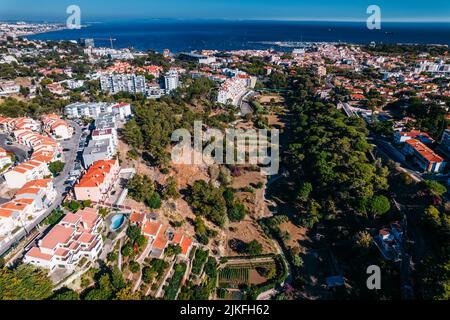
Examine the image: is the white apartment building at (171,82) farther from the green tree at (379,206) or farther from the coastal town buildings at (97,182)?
the green tree at (379,206)

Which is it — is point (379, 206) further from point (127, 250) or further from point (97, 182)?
point (97, 182)

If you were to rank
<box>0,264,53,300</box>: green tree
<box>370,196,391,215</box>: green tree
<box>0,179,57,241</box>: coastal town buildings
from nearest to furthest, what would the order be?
<box>0,264,53,300</box>: green tree, <box>0,179,57,241</box>: coastal town buildings, <box>370,196,391,215</box>: green tree

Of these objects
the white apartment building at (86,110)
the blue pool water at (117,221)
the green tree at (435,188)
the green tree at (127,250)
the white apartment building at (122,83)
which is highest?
the white apartment building at (122,83)

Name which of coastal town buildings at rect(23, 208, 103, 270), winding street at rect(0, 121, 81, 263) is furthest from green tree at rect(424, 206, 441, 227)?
winding street at rect(0, 121, 81, 263)

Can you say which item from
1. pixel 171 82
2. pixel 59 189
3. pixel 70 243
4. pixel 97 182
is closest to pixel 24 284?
pixel 70 243

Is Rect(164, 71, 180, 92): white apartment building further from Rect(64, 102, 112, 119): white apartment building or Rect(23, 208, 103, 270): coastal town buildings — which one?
Rect(23, 208, 103, 270): coastal town buildings

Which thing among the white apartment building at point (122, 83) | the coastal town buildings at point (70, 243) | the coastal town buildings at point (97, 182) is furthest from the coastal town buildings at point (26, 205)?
the white apartment building at point (122, 83)

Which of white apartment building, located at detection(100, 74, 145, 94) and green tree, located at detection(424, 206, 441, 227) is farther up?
white apartment building, located at detection(100, 74, 145, 94)

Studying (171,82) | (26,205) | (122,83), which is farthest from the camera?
(171,82)
